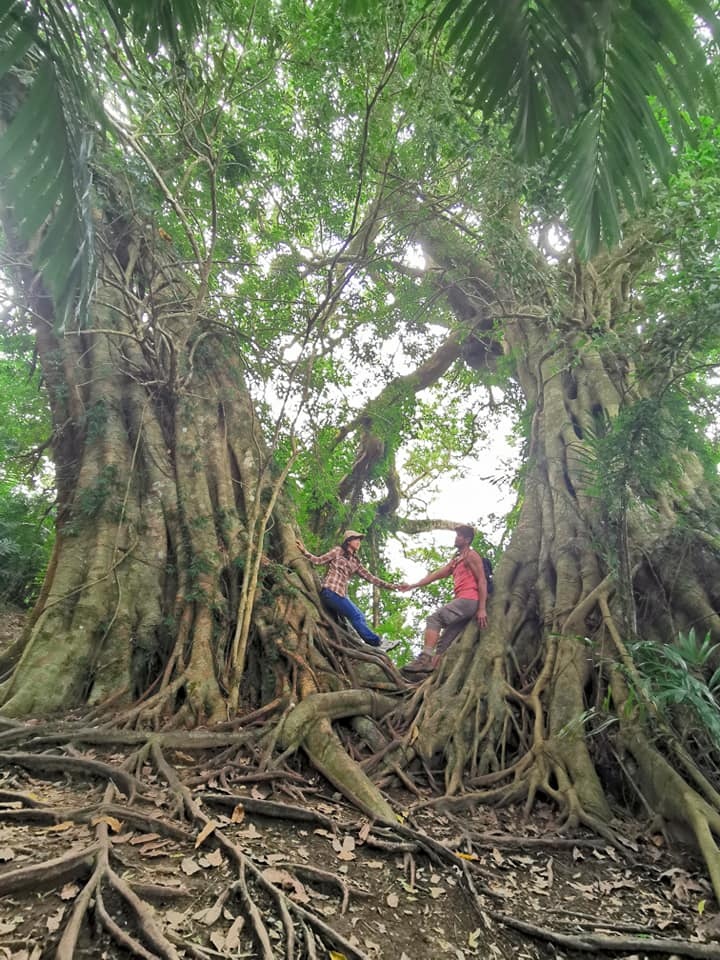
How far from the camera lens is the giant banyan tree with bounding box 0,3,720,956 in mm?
3451

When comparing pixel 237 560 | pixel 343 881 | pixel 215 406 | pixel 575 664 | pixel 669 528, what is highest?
pixel 215 406

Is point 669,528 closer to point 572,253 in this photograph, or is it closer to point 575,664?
point 575,664

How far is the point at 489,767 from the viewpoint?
3.80 metres

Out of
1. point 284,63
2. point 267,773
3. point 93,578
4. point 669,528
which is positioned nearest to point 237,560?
point 93,578

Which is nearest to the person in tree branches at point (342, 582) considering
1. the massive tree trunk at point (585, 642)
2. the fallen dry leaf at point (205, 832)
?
the massive tree trunk at point (585, 642)

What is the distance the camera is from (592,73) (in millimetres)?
1284

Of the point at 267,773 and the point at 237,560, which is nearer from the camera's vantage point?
the point at 267,773

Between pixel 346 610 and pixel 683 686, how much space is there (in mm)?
3151

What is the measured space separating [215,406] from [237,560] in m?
2.09

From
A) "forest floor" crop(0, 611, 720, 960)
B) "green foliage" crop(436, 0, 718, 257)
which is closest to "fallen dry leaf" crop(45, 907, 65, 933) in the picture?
"forest floor" crop(0, 611, 720, 960)

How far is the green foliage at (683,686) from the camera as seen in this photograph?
2658 mm

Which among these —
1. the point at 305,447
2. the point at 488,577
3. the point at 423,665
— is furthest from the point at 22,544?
the point at 488,577

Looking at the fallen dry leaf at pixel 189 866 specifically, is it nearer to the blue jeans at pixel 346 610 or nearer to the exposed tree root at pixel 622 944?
the exposed tree root at pixel 622 944

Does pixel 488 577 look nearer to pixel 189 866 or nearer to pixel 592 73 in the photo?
pixel 189 866
